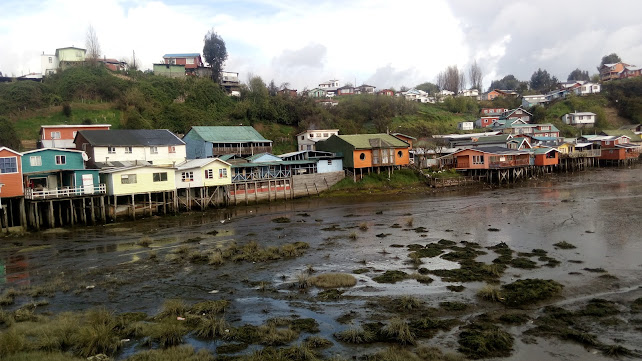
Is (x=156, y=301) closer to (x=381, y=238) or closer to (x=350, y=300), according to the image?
(x=350, y=300)

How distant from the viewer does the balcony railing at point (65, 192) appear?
3167 centimetres

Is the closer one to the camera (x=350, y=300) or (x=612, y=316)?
(x=612, y=316)

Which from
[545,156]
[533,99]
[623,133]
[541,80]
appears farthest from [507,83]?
[545,156]

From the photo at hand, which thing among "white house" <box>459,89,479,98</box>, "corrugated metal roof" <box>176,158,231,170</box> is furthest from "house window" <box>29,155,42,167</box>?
"white house" <box>459,89,479,98</box>

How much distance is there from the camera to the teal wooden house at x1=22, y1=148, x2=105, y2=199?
3288cm

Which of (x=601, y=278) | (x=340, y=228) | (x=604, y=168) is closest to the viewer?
(x=601, y=278)

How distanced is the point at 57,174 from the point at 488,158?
43.1 m

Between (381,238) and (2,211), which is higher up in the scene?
(2,211)

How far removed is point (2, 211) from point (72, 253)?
11.2 metres

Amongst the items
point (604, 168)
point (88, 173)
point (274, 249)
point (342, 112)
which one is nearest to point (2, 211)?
point (88, 173)

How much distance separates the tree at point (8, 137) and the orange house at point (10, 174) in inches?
565

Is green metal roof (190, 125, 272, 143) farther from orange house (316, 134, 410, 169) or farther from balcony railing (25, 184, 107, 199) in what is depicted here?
balcony railing (25, 184, 107, 199)

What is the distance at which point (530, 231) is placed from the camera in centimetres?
2761

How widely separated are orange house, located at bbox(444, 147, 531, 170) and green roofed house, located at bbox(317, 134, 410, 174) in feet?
22.8
